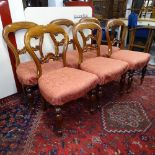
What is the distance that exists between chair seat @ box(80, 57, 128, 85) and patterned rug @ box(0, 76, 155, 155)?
401mm

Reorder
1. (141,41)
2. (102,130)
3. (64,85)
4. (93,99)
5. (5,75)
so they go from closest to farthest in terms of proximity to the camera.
→ (64,85) → (102,130) → (93,99) → (5,75) → (141,41)

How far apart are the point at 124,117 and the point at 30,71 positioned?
3.39 feet

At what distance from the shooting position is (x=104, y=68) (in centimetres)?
155

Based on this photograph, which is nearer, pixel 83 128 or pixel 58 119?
pixel 58 119

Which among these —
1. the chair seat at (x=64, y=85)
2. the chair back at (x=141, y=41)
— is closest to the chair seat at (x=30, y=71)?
the chair seat at (x=64, y=85)

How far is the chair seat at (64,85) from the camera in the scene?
1168mm

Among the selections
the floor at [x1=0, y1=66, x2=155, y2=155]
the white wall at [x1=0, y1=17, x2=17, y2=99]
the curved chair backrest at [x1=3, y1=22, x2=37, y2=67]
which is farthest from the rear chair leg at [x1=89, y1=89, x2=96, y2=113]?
the white wall at [x1=0, y1=17, x2=17, y2=99]

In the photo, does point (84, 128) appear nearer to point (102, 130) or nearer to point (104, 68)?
point (102, 130)

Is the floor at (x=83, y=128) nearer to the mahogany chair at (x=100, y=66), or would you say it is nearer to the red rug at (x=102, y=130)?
the red rug at (x=102, y=130)

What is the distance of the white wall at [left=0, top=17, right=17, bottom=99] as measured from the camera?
5.58 feet

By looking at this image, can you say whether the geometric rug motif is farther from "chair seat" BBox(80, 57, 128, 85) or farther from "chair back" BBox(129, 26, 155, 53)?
"chair back" BBox(129, 26, 155, 53)

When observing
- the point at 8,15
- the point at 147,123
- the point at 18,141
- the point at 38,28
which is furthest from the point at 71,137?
the point at 8,15

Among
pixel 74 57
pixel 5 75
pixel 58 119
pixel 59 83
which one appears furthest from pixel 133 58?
pixel 5 75

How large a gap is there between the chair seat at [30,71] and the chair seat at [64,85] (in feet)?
0.35
